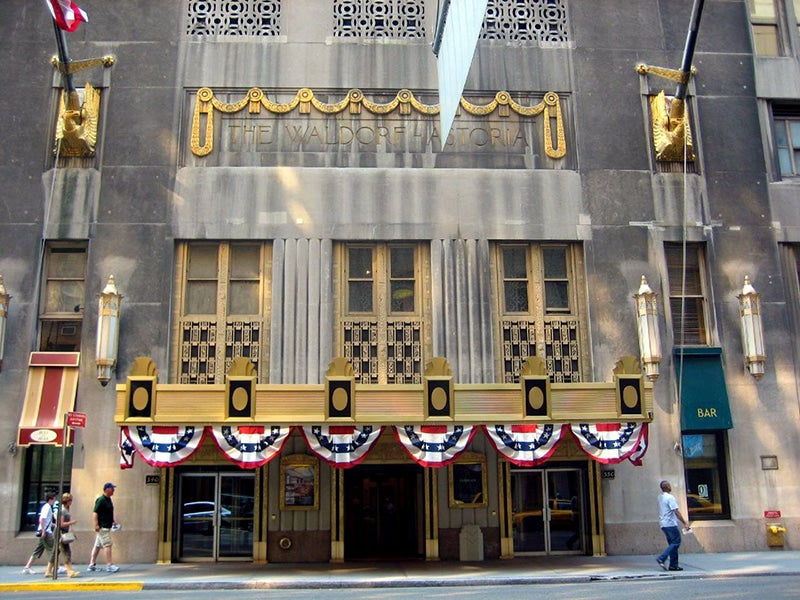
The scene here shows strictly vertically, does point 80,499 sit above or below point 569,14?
below

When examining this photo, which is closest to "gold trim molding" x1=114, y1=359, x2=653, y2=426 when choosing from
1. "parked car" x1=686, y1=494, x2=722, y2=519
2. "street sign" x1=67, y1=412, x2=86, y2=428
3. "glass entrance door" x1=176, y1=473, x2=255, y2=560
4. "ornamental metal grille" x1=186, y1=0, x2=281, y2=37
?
"street sign" x1=67, y1=412, x2=86, y2=428

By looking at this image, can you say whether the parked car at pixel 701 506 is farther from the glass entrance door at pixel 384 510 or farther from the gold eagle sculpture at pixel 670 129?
the gold eagle sculpture at pixel 670 129

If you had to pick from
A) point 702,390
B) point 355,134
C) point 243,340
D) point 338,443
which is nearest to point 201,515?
point 243,340

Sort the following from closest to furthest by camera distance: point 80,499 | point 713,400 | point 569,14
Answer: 1. point 80,499
2. point 713,400
3. point 569,14

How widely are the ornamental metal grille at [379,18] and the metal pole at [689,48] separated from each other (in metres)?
6.76

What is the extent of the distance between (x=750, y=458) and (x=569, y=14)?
1261 centimetres

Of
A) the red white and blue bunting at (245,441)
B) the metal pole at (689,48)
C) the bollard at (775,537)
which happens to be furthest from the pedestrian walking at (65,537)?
the metal pole at (689,48)

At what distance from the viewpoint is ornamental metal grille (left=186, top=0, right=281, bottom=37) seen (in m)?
21.2

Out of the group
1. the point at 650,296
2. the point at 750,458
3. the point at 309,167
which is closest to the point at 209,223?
the point at 309,167

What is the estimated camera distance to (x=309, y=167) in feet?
66.4

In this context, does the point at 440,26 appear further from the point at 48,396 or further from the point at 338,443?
the point at 48,396

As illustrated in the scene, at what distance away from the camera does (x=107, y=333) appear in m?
18.6

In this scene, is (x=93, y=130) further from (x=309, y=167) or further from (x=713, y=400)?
(x=713, y=400)

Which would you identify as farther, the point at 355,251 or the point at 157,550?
the point at 355,251
